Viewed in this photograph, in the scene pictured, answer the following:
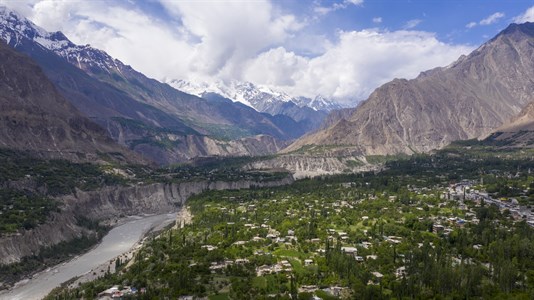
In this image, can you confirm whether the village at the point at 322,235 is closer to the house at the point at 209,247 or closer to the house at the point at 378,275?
the house at the point at 378,275

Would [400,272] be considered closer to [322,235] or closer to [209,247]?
[322,235]

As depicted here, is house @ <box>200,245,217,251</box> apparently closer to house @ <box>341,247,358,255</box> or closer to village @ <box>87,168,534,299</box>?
village @ <box>87,168,534,299</box>

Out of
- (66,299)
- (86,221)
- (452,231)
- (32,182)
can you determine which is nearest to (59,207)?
(86,221)

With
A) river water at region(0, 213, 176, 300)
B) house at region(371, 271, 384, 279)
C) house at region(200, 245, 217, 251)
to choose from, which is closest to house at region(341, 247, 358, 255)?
house at region(371, 271, 384, 279)

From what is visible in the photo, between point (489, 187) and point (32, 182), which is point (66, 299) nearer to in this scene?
point (32, 182)

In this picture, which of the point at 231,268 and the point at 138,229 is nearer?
the point at 231,268
